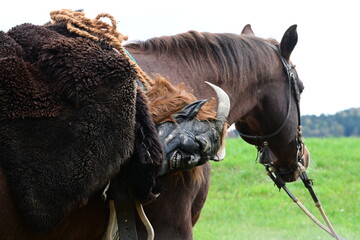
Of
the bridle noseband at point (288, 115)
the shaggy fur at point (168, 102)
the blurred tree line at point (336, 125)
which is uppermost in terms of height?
the shaggy fur at point (168, 102)

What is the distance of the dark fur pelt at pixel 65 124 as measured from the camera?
265cm

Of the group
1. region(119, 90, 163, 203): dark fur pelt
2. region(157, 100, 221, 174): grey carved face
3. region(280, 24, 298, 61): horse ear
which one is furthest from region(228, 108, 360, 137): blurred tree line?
region(119, 90, 163, 203): dark fur pelt

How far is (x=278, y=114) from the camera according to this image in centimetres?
454

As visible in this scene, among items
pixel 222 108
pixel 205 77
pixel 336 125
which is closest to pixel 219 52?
pixel 205 77

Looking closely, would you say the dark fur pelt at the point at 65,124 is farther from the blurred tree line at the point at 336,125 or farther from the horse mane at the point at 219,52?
the blurred tree line at the point at 336,125

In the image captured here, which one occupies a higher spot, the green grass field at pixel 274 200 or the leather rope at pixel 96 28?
the leather rope at pixel 96 28

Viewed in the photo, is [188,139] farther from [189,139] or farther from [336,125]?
[336,125]

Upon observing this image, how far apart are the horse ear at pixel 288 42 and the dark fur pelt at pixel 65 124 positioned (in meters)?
1.83

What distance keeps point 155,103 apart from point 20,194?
0.83 meters

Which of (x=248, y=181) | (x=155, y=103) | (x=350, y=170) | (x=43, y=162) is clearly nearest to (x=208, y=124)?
(x=155, y=103)

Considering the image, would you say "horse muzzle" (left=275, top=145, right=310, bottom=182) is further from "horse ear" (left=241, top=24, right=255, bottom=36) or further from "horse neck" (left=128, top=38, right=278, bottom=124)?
"horse ear" (left=241, top=24, right=255, bottom=36)

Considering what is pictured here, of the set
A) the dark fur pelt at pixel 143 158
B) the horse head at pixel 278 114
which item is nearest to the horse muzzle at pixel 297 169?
the horse head at pixel 278 114

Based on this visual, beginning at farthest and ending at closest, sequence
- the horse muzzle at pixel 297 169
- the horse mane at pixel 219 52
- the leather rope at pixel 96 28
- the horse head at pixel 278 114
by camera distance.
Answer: the horse muzzle at pixel 297 169 → the horse head at pixel 278 114 → the horse mane at pixel 219 52 → the leather rope at pixel 96 28

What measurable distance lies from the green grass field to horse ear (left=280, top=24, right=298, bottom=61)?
102 cm
